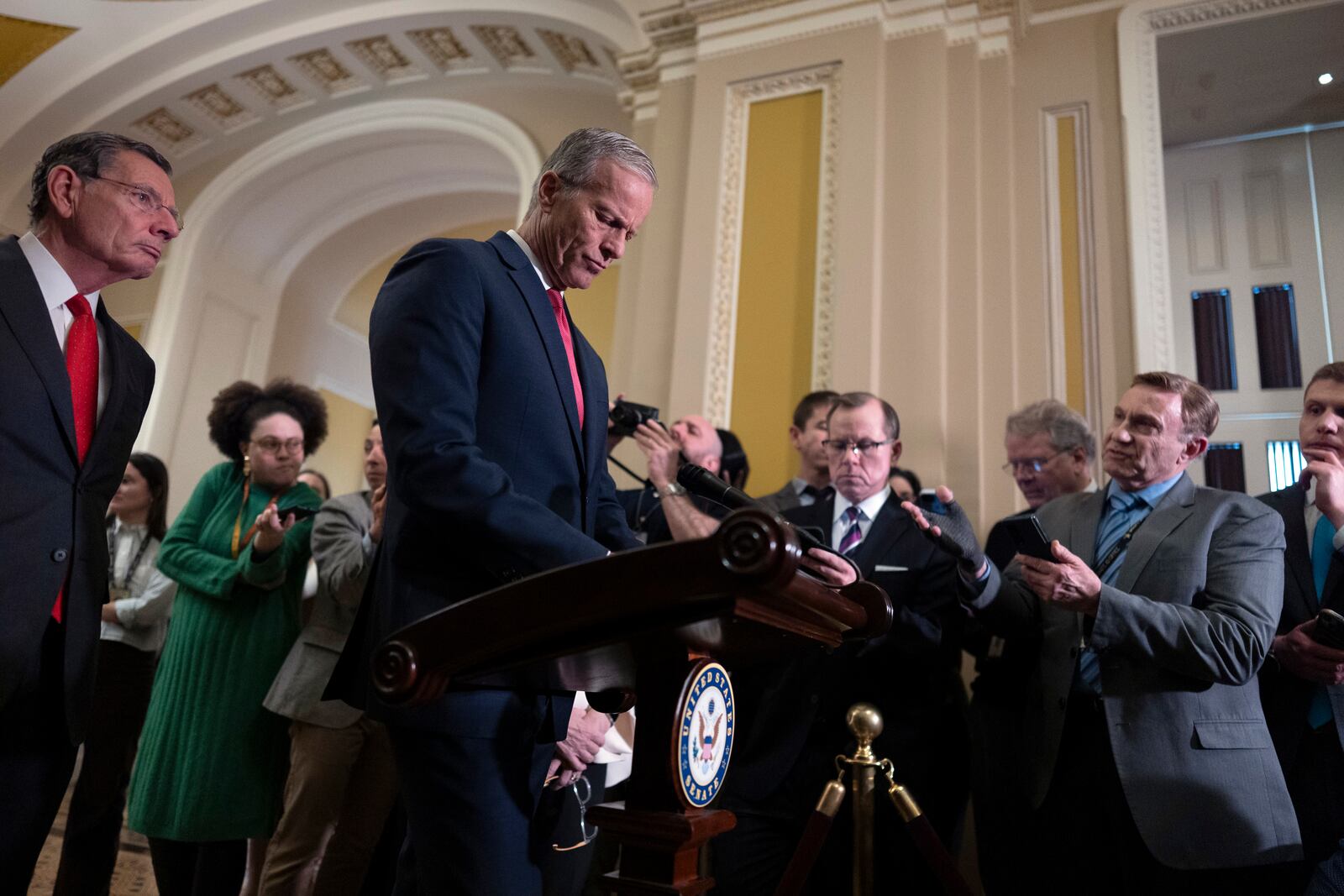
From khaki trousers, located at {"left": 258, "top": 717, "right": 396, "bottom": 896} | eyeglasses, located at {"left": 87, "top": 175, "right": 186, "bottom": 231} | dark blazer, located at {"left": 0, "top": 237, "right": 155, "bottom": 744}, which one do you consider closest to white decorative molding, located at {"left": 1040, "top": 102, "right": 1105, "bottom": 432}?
khaki trousers, located at {"left": 258, "top": 717, "right": 396, "bottom": 896}

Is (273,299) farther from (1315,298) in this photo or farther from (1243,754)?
(1243,754)

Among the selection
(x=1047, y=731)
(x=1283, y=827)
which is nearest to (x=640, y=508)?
(x=1047, y=731)

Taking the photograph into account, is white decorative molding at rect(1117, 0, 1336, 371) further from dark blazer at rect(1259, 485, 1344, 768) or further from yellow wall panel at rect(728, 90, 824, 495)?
dark blazer at rect(1259, 485, 1344, 768)

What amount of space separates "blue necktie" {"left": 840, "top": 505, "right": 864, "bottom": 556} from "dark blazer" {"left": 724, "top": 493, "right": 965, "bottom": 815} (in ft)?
0.13

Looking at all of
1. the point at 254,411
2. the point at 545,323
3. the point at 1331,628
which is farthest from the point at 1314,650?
the point at 254,411

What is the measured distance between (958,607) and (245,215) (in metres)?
7.43

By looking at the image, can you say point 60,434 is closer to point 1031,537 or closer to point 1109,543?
point 1031,537

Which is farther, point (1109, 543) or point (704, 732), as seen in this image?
point (1109, 543)

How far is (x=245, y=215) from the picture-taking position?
8211 millimetres

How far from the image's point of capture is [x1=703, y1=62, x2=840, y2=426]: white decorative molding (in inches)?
161

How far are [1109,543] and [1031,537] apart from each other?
0.42m

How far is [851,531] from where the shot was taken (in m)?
2.63

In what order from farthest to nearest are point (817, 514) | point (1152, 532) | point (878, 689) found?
1. point (817, 514)
2. point (878, 689)
3. point (1152, 532)

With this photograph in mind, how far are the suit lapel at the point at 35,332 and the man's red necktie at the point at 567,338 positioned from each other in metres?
0.75
